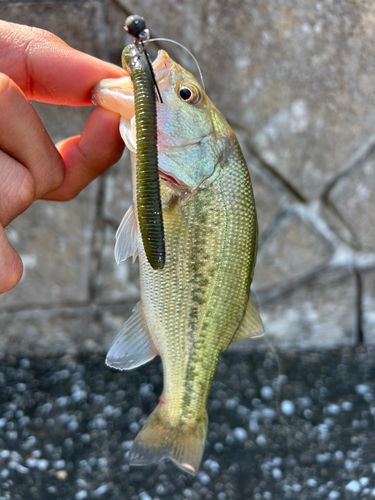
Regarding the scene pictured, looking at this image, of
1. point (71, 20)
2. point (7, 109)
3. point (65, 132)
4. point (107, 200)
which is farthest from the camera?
point (107, 200)

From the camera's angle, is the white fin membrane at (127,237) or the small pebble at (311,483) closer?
the white fin membrane at (127,237)

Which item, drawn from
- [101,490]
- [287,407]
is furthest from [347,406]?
[101,490]

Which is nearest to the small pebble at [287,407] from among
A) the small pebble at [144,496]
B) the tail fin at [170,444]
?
the small pebble at [144,496]

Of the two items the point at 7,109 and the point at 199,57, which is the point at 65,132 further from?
the point at 7,109

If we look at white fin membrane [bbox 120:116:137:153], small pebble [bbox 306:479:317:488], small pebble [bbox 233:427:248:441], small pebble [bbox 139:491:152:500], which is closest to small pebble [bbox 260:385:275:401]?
small pebble [bbox 233:427:248:441]

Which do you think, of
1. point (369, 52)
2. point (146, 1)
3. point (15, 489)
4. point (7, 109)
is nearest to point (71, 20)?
point (146, 1)

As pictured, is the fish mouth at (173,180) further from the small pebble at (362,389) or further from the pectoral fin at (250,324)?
the small pebble at (362,389)
